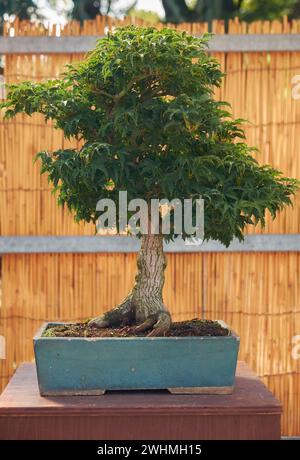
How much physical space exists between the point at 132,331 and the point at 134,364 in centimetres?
10

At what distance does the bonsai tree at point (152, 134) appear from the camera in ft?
5.76

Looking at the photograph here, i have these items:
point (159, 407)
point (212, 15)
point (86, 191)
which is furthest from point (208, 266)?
point (212, 15)

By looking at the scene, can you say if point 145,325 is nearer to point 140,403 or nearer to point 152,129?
point 140,403

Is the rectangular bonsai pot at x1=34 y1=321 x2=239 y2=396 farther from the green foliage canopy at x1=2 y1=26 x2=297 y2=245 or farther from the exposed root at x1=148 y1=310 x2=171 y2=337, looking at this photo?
the green foliage canopy at x1=2 y1=26 x2=297 y2=245

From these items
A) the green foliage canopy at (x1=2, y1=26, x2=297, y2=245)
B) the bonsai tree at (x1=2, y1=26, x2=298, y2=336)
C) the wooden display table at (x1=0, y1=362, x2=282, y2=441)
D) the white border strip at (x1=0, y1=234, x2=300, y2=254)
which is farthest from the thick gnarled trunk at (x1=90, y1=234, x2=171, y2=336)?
the white border strip at (x1=0, y1=234, x2=300, y2=254)

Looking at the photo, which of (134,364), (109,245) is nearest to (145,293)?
(134,364)

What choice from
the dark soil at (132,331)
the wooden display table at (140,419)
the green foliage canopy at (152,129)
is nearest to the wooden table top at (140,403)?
the wooden display table at (140,419)

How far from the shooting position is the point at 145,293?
1.96 metres

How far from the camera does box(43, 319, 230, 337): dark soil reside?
1.87 meters

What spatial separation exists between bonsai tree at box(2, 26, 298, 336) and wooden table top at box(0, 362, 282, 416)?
0.57 feet

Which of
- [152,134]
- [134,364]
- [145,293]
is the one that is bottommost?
[134,364]

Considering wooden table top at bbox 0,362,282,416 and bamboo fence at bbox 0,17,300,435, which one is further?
bamboo fence at bbox 0,17,300,435

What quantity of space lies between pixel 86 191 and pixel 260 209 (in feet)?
1.50

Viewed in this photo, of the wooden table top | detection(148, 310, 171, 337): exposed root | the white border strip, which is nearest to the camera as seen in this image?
the wooden table top
